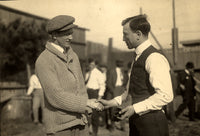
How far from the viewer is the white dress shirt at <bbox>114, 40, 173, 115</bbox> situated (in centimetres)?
215

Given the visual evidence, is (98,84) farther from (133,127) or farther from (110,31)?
(133,127)

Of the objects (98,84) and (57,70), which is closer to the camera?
(57,70)

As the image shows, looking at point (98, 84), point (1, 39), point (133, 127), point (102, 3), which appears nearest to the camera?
point (133, 127)

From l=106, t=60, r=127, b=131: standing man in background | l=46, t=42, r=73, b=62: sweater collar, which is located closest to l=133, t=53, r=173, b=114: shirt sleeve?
l=46, t=42, r=73, b=62: sweater collar

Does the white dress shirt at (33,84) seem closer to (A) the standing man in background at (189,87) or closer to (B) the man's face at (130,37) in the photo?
(A) the standing man in background at (189,87)

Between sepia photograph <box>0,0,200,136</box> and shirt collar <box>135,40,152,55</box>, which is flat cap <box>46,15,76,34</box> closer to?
sepia photograph <box>0,0,200,136</box>

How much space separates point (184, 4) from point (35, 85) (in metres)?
5.52

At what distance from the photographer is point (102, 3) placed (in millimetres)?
4918

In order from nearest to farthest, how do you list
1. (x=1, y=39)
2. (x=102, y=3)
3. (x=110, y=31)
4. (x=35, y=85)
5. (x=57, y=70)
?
(x=57, y=70) → (x=102, y=3) → (x=110, y=31) → (x=35, y=85) → (x=1, y=39)

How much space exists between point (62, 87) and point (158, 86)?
80 centimetres

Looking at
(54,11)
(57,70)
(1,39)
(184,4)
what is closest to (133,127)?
(57,70)

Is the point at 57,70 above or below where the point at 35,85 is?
above

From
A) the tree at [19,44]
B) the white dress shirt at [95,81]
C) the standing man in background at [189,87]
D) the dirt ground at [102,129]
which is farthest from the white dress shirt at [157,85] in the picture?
the tree at [19,44]

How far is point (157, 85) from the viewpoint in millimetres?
2154
